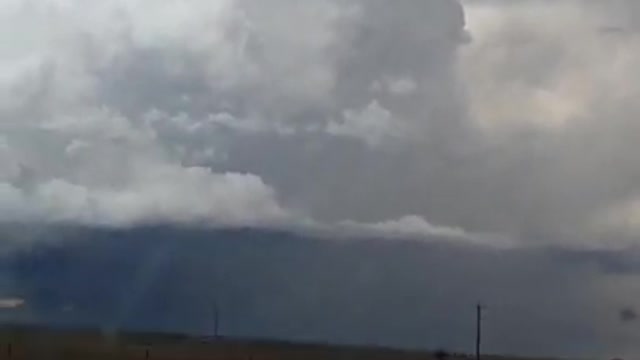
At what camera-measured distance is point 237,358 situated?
200 meters

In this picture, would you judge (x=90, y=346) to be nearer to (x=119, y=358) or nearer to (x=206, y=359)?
(x=119, y=358)

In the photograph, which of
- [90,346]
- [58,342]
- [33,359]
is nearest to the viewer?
[33,359]

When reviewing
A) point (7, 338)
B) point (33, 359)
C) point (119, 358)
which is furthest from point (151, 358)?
point (33, 359)

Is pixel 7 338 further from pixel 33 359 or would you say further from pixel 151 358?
pixel 33 359

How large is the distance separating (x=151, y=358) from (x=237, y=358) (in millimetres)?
21681

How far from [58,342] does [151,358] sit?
843 inches

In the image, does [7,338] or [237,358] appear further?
[237,358]

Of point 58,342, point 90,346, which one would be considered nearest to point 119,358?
point 90,346

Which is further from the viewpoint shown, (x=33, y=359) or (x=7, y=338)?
(x=7, y=338)

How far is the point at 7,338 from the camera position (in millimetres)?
184250

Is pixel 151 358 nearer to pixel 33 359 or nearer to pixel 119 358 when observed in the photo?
pixel 119 358

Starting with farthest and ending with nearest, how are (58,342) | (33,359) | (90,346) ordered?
(58,342) → (90,346) → (33,359)

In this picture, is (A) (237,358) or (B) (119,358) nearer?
(B) (119,358)

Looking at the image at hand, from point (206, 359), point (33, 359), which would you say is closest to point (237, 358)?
point (206, 359)
